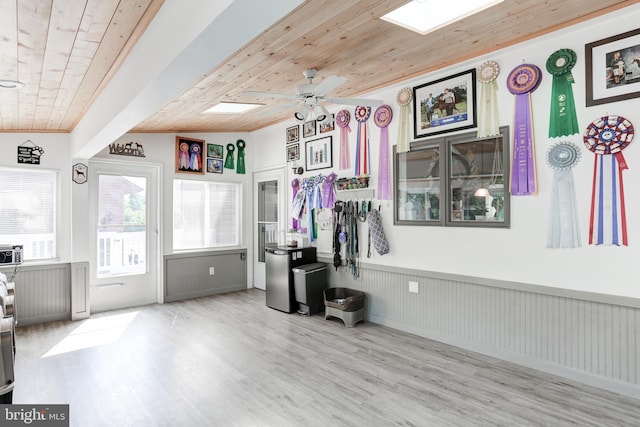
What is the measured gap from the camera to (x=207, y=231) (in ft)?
19.8

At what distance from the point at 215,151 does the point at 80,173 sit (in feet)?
6.51

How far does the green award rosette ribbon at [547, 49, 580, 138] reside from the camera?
9.59 ft

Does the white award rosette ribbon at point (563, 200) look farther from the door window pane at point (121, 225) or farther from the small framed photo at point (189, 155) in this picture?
the door window pane at point (121, 225)

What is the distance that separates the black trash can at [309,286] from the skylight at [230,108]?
2170mm

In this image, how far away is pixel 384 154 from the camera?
4289mm

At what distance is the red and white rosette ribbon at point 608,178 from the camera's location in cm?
269

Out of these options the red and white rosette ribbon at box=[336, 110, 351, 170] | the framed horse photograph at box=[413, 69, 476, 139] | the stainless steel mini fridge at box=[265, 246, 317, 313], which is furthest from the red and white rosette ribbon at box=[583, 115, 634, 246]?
the stainless steel mini fridge at box=[265, 246, 317, 313]

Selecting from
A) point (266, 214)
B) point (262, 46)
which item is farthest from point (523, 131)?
point (266, 214)

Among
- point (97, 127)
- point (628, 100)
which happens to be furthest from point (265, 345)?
point (628, 100)

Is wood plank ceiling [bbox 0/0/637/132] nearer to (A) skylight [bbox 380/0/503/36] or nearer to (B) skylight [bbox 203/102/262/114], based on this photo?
(A) skylight [bbox 380/0/503/36]

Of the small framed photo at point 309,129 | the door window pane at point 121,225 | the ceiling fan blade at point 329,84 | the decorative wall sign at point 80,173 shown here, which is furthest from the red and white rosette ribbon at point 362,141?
the decorative wall sign at point 80,173

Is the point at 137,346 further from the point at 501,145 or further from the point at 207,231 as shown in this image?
the point at 501,145

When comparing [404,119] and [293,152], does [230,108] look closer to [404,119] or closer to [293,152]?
[293,152]

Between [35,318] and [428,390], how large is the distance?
184 inches
